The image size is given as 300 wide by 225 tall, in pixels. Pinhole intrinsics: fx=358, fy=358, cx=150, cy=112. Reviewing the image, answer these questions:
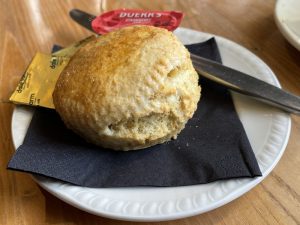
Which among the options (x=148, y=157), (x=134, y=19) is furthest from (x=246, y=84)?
(x=134, y=19)

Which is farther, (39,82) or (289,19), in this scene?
(289,19)

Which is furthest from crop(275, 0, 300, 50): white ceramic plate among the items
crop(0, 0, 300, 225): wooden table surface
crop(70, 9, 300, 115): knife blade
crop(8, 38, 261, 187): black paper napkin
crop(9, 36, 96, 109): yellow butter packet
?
crop(9, 36, 96, 109): yellow butter packet

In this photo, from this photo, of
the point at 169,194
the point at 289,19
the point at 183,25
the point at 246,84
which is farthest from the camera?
the point at 183,25

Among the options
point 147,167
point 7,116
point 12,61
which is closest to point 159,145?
point 147,167

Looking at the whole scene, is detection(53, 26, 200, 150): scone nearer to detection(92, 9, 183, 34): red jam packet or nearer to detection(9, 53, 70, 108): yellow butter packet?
detection(9, 53, 70, 108): yellow butter packet

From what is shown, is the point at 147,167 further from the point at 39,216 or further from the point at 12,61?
the point at 12,61

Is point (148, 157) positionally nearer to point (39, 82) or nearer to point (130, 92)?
point (130, 92)
